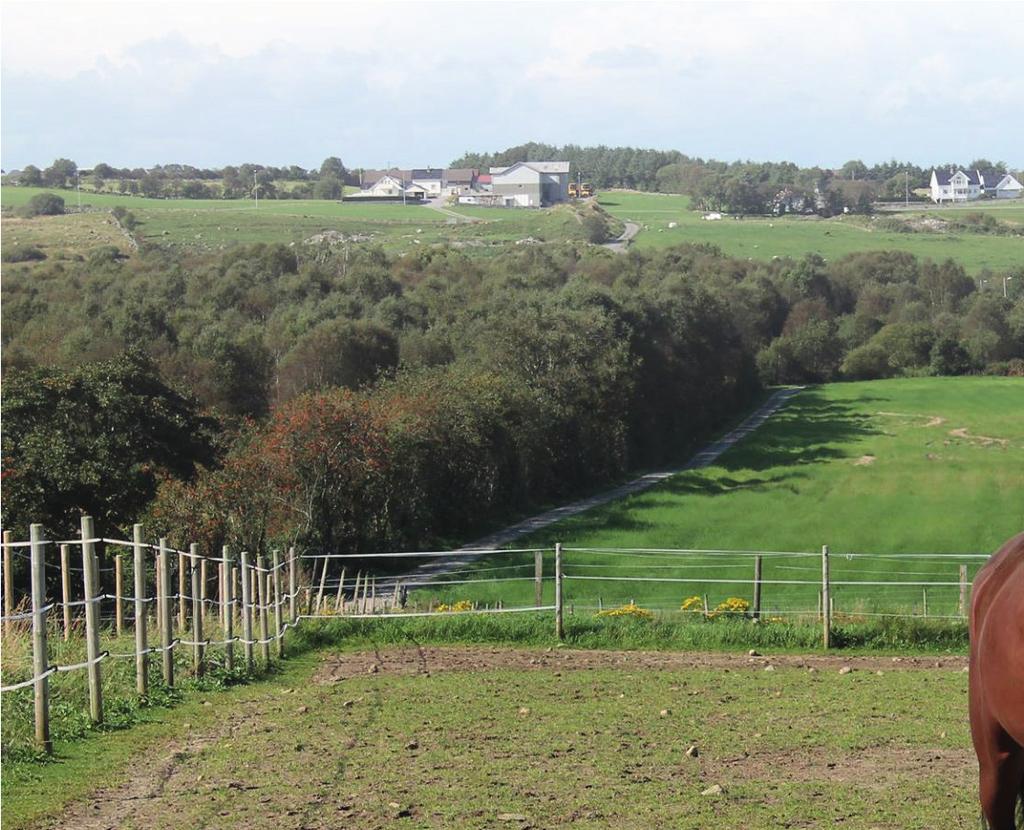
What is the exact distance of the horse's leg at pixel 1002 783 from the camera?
6.81 meters

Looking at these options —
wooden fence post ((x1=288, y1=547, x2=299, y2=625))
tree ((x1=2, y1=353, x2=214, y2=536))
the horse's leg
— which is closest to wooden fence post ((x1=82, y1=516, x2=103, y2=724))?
the horse's leg

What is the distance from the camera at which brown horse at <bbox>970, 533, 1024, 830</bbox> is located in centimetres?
643

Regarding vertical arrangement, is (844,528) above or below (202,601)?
→ below

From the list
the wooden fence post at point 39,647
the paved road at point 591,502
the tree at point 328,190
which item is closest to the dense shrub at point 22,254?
the paved road at point 591,502

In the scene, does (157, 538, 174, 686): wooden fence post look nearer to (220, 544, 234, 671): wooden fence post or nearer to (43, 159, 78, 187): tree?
(220, 544, 234, 671): wooden fence post

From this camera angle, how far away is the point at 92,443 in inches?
1265

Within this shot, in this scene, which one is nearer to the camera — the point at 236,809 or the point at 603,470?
the point at 236,809

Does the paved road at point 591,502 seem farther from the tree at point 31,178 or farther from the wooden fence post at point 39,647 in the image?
the tree at point 31,178

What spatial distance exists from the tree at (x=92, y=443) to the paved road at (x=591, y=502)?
746 centimetres

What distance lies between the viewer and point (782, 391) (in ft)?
336

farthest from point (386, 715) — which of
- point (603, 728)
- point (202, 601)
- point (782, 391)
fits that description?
point (782, 391)

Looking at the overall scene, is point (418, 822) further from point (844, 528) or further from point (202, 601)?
point (844, 528)

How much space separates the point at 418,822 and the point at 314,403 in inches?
1295

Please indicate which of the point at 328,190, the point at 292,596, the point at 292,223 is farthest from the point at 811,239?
the point at 292,596
